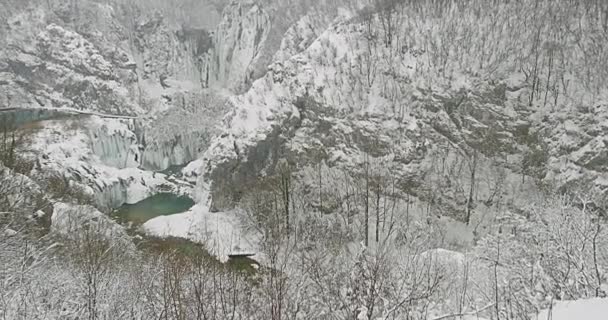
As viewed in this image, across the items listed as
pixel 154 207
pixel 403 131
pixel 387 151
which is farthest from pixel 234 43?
pixel 387 151

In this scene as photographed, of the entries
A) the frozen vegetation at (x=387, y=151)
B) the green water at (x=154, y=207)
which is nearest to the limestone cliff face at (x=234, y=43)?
the frozen vegetation at (x=387, y=151)

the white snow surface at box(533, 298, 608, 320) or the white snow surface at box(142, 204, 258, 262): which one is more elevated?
the white snow surface at box(533, 298, 608, 320)

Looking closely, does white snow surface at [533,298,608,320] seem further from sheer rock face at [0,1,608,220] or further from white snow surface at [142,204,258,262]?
sheer rock face at [0,1,608,220]

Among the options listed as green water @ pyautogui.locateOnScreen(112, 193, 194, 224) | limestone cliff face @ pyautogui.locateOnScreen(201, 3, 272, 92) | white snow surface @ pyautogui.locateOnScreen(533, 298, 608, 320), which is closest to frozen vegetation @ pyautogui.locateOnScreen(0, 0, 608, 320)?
green water @ pyautogui.locateOnScreen(112, 193, 194, 224)

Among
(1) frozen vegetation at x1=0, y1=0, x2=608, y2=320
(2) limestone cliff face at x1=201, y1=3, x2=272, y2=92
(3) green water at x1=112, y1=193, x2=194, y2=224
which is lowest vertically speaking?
(3) green water at x1=112, y1=193, x2=194, y2=224

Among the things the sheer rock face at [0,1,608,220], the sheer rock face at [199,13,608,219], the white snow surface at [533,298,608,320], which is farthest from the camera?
the sheer rock face at [0,1,608,220]

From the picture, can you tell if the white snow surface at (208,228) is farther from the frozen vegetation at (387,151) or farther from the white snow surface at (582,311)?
the white snow surface at (582,311)

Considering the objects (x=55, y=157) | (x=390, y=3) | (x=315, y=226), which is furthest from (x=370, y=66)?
(x=55, y=157)

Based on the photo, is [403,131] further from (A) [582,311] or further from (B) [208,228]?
(A) [582,311]
